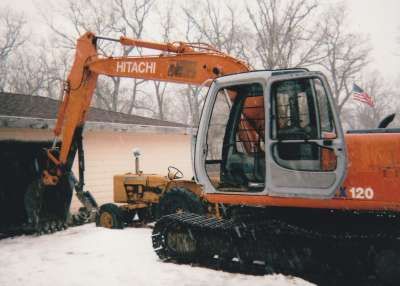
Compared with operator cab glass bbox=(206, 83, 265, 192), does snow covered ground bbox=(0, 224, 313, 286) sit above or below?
below

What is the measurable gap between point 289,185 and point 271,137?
60 cm

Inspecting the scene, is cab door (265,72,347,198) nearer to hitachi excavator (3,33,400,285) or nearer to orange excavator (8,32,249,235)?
hitachi excavator (3,33,400,285)

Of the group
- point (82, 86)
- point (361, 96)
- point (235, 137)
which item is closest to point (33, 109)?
point (82, 86)

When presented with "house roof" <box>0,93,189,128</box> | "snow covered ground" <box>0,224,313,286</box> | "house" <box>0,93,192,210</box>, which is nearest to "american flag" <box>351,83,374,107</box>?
"house" <box>0,93,192,210</box>

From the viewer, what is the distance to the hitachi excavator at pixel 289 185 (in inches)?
196

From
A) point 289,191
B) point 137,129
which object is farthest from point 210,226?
point 137,129

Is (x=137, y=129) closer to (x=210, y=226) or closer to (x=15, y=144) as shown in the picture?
(x=15, y=144)

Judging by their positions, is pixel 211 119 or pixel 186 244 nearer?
pixel 211 119

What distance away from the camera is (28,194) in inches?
385

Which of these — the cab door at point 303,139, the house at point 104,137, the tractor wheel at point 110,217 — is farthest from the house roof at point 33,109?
the cab door at point 303,139

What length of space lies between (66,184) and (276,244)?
5987 millimetres

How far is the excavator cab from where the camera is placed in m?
5.07

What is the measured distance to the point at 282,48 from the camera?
34656 mm

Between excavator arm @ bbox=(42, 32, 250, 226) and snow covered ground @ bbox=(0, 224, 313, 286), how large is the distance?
1272 mm
